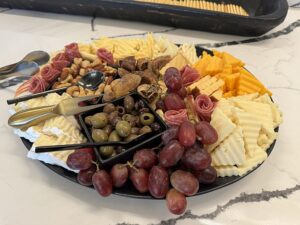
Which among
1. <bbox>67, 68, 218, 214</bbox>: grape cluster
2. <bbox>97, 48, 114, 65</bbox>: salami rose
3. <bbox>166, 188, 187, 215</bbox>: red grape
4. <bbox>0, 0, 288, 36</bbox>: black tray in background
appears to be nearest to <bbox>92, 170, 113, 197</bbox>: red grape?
<bbox>67, 68, 218, 214</bbox>: grape cluster

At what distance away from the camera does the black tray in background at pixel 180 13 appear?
101 centimetres

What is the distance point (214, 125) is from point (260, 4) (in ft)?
2.37

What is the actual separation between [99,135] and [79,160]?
0.07 meters

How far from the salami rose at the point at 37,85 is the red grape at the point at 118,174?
0.30 meters

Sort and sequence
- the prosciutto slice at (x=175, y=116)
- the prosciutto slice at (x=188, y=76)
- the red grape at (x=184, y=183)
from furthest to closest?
the prosciutto slice at (x=188, y=76) < the prosciutto slice at (x=175, y=116) < the red grape at (x=184, y=183)

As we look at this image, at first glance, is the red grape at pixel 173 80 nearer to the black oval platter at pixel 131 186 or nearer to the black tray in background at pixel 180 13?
the black oval platter at pixel 131 186

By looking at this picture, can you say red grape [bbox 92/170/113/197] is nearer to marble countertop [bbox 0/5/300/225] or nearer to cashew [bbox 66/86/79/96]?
marble countertop [bbox 0/5/300/225]

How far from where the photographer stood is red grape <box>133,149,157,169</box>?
0.57m

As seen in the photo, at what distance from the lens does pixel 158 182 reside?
549mm

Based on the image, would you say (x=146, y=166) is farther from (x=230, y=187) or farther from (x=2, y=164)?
(x=2, y=164)

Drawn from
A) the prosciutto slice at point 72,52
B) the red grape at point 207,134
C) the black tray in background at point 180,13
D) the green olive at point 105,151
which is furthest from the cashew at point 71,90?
the black tray in background at point 180,13

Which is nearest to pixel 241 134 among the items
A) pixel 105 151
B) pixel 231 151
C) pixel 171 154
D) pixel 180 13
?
pixel 231 151

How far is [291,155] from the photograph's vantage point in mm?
723

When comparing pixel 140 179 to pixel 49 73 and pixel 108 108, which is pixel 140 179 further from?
pixel 49 73
